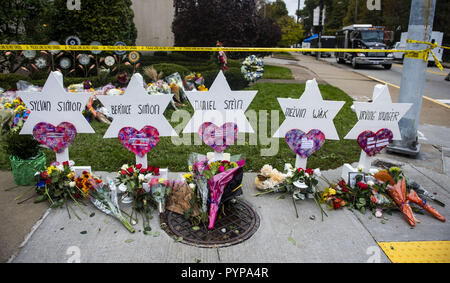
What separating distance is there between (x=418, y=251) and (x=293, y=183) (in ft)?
4.90

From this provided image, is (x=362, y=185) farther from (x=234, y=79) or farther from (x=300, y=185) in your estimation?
(x=234, y=79)

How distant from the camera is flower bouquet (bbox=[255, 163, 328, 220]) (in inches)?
165

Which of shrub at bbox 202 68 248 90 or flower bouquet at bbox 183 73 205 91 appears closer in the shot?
flower bouquet at bbox 183 73 205 91

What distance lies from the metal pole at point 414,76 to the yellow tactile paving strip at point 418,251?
2.70m

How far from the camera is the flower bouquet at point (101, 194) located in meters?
3.70

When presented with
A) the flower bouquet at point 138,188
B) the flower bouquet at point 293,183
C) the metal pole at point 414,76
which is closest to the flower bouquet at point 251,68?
the metal pole at point 414,76

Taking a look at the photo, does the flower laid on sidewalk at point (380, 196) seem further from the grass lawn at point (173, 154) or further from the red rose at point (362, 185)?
the grass lawn at point (173, 154)

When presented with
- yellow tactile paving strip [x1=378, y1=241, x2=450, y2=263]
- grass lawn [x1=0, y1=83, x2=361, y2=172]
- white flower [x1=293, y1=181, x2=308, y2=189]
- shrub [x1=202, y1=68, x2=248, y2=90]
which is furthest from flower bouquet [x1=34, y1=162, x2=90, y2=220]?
shrub [x1=202, y1=68, x2=248, y2=90]

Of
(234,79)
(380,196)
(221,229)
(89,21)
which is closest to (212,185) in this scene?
(221,229)

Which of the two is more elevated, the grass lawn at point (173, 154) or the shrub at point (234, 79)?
the shrub at point (234, 79)

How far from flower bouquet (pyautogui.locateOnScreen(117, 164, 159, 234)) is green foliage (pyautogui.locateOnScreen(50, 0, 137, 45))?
8.27m

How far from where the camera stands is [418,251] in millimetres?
3301

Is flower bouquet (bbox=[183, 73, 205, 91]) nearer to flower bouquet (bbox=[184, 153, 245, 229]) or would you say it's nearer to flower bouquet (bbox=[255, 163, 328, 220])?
flower bouquet (bbox=[255, 163, 328, 220])

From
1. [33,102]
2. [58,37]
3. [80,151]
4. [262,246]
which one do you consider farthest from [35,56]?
[262,246]
